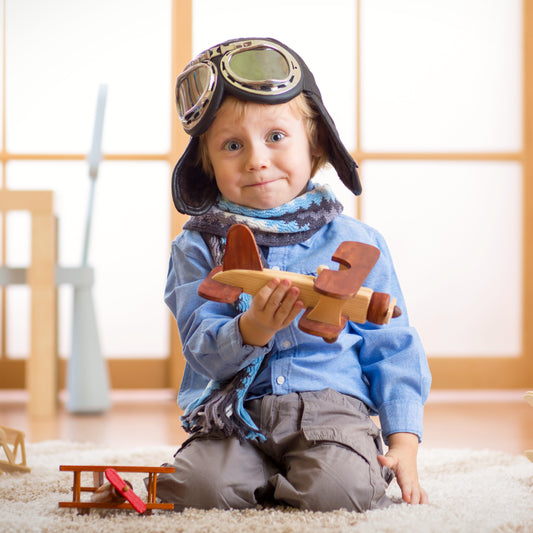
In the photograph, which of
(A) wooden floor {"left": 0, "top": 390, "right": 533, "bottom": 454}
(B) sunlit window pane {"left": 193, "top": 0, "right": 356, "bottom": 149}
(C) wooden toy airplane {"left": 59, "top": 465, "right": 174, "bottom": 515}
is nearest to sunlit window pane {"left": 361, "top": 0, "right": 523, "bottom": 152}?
(B) sunlit window pane {"left": 193, "top": 0, "right": 356, "bottom": 149}

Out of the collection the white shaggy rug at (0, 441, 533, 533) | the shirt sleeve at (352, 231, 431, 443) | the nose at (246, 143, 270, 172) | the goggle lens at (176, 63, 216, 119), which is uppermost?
the goggle lens at (176, 63, 216, 119)

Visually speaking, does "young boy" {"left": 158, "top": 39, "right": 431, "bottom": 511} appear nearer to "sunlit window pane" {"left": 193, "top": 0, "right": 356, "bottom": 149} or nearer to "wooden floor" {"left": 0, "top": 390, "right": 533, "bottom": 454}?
"wooden floor" {"left": 0, "top": 390, "right": 533, "bottom": 454}

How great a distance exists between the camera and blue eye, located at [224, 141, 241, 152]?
991 mm

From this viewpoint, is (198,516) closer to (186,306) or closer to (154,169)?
(186,306)

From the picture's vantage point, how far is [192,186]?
3.64ft

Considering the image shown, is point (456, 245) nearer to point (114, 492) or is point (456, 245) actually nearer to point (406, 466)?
point (406, 466)

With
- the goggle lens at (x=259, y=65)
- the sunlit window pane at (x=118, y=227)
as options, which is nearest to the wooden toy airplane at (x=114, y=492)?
the goggle lens at (x=259, y=65)

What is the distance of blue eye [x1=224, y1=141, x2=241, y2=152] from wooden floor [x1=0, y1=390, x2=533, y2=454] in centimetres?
66

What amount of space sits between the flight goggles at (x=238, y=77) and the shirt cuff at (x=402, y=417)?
41 centimetres

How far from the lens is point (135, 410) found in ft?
6.33

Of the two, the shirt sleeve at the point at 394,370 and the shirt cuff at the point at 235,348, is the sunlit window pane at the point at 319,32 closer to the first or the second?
the shirt sleeve at the point at 394,370

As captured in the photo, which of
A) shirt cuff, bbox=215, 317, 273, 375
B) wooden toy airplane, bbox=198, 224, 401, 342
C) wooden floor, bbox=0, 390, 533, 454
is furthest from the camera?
wooden floor, bbox=0, 390, 533, 454

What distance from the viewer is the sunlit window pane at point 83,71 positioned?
7.49 feet

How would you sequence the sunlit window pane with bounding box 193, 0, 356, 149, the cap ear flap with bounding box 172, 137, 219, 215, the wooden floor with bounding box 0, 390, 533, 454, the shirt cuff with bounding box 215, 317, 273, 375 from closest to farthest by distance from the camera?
the shirt cuff with bounding box 215, 317, 273, 375
the cap ear flap with bounding box 172, 137, 219, 215
the wooden floor with bounding box 0, 390, 533, 454
the sunlit window pane with bounding box 193, 0, 356, 149
